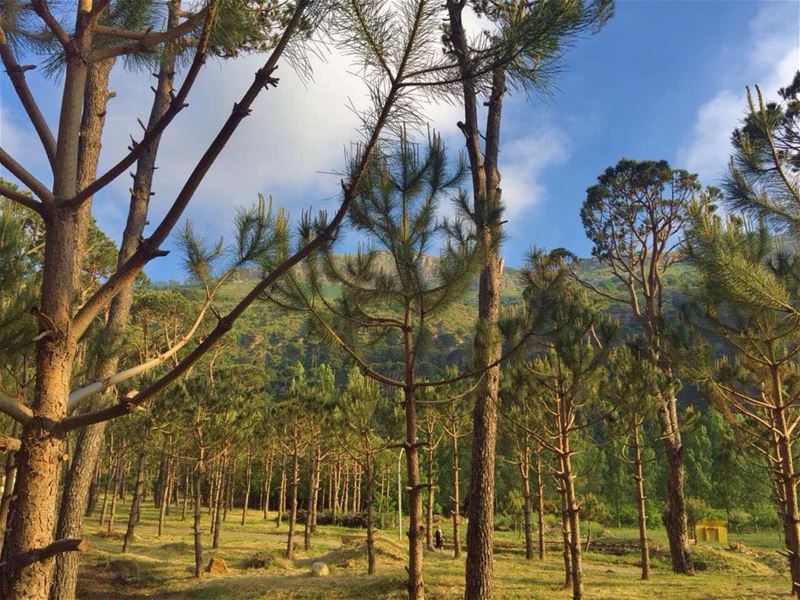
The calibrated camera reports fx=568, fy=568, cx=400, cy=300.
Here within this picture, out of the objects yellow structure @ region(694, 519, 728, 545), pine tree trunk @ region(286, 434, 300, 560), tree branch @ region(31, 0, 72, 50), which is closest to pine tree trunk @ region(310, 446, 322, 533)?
pine tree trunk @ region(286, 434, 300, 560)

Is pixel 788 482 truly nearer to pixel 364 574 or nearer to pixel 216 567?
pixel 364 574

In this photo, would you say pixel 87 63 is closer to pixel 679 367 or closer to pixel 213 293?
pixel 213 293

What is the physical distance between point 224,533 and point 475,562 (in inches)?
701

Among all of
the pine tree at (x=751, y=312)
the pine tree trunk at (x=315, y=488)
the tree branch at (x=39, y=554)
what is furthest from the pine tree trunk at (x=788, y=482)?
the pine tree trunk at (x=315, y=488)

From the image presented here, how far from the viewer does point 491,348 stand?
18.4 feet

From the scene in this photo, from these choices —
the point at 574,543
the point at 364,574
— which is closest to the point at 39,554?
the point at 574,543

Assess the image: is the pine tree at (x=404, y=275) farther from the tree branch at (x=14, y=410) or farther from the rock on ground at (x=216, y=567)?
the rock on ground at (x=216, y=567)

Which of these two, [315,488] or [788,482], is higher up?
[788,482]

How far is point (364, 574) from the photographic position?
1170 centimetres

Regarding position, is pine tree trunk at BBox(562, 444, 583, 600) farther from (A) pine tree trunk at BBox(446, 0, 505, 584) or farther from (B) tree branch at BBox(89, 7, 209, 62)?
(B) tree branch at BBox(89, 7, 209, 62)

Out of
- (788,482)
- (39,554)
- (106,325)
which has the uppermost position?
(106,325)

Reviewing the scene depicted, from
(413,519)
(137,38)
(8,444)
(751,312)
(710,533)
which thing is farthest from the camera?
(710,533)

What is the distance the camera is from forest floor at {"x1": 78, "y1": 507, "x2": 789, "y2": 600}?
9.57m

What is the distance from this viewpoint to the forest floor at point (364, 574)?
31.4 ft
